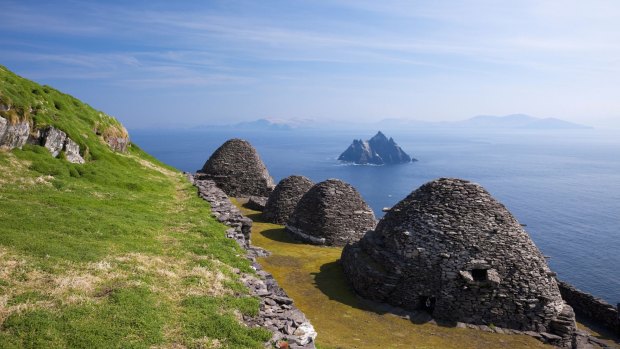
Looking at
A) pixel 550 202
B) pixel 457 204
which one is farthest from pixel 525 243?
pixel 550 202

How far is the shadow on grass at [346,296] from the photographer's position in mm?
18641

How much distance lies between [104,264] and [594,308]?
2314cm

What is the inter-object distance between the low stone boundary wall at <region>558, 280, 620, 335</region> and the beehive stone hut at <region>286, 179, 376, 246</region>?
13.4 m

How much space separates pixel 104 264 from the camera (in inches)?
508

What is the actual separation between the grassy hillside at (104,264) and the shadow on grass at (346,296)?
6.32 m

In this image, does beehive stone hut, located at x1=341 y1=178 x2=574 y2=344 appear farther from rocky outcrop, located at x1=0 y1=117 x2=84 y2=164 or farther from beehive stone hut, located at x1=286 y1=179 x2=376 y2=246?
rocky outcrop, located at x1=0 y1=117 x2=84 y2=164

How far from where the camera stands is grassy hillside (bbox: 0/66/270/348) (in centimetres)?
951

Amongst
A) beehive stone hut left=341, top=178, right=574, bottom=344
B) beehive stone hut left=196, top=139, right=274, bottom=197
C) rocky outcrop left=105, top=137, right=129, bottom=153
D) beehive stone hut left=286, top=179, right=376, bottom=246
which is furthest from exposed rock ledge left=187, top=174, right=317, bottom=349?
beehive stone hut left=196, top=139, right=274, bottom=197

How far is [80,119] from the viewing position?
35.0 metres

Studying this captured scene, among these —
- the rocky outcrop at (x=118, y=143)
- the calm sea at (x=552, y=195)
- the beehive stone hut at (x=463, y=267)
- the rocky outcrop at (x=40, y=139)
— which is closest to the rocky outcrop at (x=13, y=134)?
the rocky outcrop at (x=40, y=139)

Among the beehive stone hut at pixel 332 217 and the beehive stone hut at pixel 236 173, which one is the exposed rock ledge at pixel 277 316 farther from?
the beehive stone hut at pixel 236 173

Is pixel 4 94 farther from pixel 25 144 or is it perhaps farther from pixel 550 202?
pixel 550 202

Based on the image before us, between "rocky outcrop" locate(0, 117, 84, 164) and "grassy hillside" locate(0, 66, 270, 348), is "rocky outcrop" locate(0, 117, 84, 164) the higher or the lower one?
the higher one

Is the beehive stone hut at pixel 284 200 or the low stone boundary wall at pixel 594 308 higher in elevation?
the beehive stone hut at pixel 284 200
